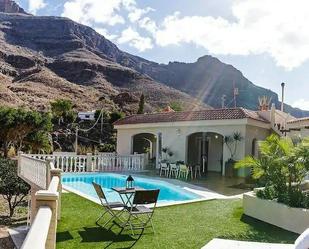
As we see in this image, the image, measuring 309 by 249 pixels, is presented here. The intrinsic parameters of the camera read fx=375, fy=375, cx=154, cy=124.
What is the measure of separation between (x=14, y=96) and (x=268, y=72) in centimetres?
4819

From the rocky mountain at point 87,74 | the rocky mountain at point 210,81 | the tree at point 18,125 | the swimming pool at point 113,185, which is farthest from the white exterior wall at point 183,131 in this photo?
the rocky mountain at point 210,81

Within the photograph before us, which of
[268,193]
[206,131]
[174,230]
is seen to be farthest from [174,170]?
[174,230]

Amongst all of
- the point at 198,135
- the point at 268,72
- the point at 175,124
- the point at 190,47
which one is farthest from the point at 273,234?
the point at 190,47

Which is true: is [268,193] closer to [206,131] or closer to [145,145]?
[206,131]

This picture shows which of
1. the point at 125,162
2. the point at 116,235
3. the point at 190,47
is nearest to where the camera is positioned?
the point at 116,235

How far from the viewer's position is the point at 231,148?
1981cm

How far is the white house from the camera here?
1956 cm

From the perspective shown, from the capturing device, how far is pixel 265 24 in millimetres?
16484

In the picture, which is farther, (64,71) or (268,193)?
(64,71)

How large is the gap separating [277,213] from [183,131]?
13735mm

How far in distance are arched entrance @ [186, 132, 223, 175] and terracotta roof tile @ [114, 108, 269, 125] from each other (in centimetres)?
159

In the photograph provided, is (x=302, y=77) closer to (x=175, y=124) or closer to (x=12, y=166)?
(x=175, y=124)

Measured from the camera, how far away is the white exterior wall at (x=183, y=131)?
1950 centimetres

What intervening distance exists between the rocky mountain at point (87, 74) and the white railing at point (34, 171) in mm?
44441
